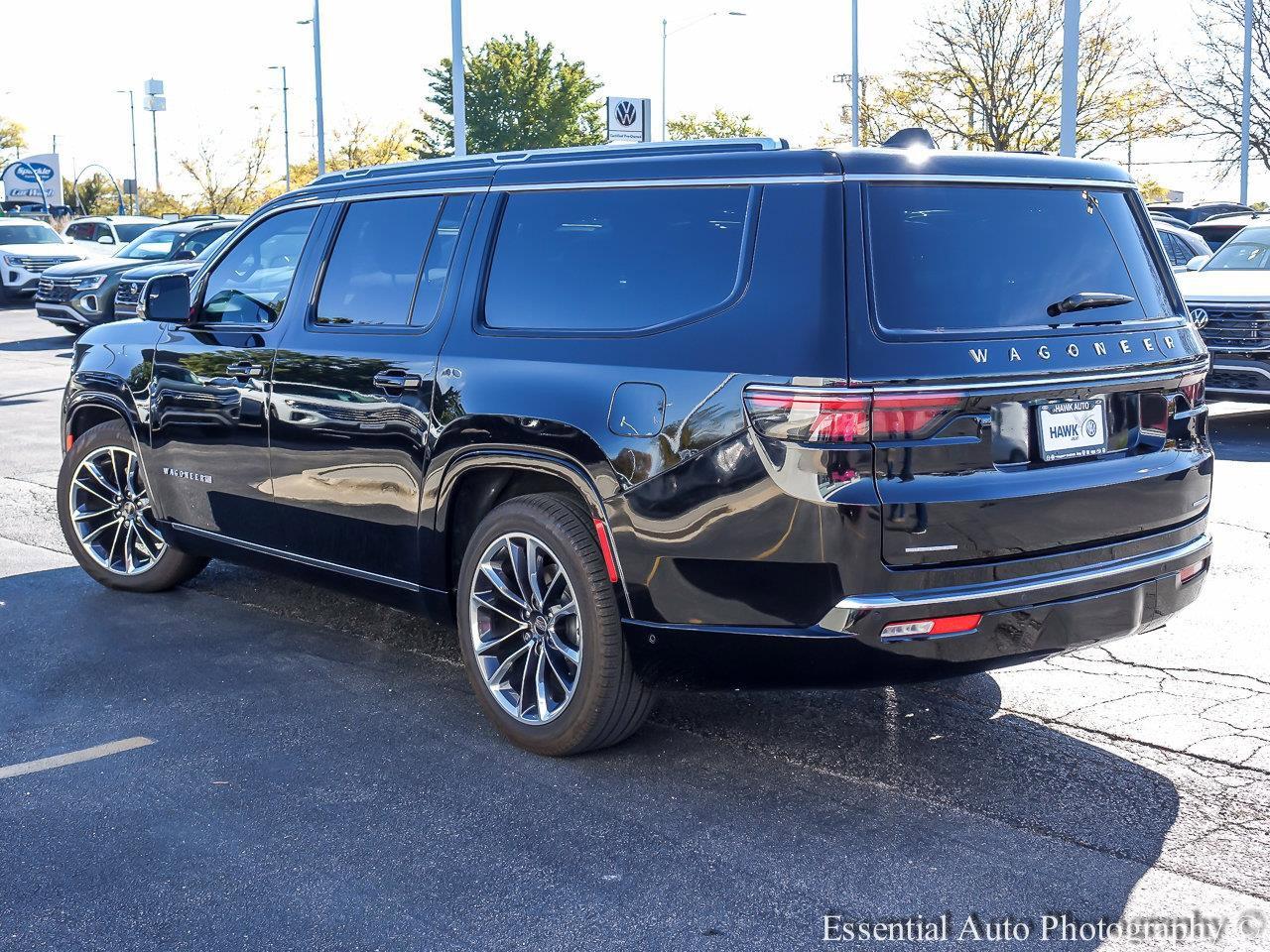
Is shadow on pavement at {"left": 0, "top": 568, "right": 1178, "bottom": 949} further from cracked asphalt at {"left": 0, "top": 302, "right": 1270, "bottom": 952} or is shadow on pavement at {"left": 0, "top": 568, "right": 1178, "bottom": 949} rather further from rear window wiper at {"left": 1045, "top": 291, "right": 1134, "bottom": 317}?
rear window wiper at {"left": 1045, "top": 291, "right": 1134, "bottom": 317}

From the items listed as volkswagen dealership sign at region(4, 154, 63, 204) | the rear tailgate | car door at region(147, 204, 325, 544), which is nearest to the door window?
car door at region(147, 204, 325, 544)

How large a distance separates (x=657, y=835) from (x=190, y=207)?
7632 cm

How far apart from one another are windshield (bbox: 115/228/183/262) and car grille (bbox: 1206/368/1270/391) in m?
16.0

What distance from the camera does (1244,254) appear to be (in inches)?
535

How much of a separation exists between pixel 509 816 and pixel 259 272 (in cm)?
282

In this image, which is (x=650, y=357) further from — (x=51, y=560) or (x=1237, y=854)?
(x=51, y=560)

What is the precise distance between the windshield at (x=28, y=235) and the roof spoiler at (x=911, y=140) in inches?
1188

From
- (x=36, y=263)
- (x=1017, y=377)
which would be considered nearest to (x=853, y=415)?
(x=1017, y=377)

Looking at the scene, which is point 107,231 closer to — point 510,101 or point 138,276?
Result: point 138,276

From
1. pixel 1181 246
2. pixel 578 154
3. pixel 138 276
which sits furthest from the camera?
pixel 138 276

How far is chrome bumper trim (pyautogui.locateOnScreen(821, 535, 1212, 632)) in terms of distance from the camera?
384 cm

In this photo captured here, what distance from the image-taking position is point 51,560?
7.55 m

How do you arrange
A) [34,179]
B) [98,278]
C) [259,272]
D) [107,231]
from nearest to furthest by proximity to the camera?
[259,272], [98,278], [107,231], [34,179]

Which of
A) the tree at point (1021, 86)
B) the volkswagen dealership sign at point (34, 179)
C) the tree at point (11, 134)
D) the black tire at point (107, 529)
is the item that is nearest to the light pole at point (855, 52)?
the tree at point (1021, 86)
